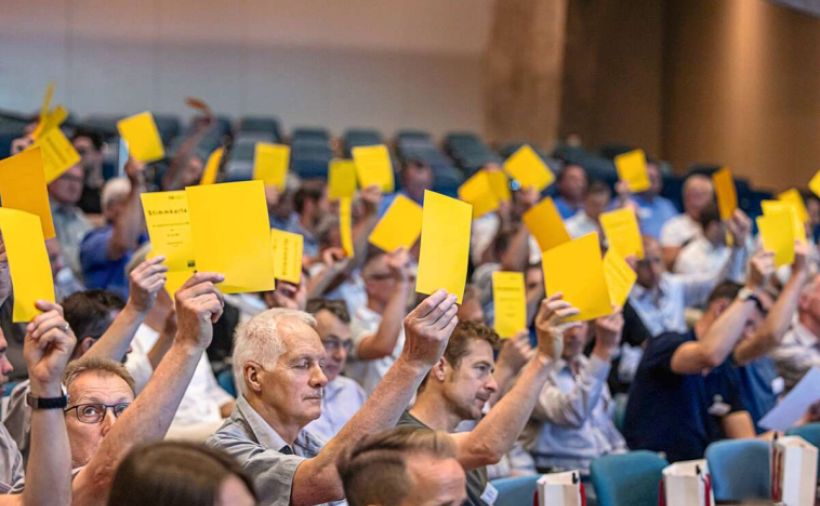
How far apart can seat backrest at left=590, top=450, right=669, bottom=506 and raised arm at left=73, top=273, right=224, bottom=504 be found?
1.63 m

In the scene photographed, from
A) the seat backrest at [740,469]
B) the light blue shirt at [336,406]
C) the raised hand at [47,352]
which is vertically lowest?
the seat backrest at [740,469]

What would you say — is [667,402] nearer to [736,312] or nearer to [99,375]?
[736,312]

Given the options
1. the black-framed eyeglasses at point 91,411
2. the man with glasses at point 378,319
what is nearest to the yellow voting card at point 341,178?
the man with glasses at point 378,319

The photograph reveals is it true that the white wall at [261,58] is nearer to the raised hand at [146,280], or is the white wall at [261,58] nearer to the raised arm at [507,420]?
the raised hand at [146,280]

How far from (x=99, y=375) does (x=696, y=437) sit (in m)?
2.66

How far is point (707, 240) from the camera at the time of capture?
23.3ft

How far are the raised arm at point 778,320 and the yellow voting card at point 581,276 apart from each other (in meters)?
1.53

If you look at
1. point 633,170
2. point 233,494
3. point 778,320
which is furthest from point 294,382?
point 633,170

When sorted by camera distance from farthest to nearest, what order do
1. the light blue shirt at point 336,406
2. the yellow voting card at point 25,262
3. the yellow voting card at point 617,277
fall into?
1. the light blue shirt at point 336,406
2. the yellow voting card at point 617,277
3. the yellow voting card at point 25,262

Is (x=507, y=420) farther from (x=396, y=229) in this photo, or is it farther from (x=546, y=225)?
(x=396, y=229)

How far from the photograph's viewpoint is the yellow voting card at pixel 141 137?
4977mm

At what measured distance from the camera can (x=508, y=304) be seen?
395 centimetres

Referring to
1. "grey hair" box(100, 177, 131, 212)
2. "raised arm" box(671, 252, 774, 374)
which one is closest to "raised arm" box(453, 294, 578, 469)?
"raised arm" box(671, 252, 774, 374)

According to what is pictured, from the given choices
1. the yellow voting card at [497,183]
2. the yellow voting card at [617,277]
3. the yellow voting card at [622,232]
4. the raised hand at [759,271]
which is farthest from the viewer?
the yellow voting card at [497,183]
